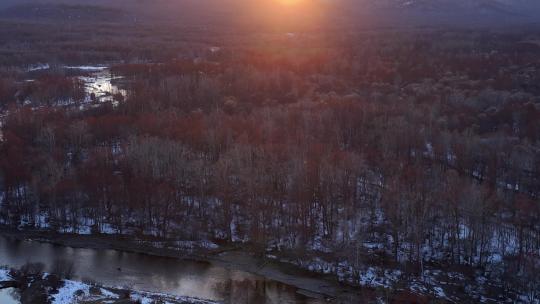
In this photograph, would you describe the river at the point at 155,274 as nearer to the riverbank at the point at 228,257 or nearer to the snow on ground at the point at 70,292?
the riverbank at the point at 228,257

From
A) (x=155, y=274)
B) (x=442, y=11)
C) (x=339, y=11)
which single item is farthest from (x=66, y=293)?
(x=442, y=11)

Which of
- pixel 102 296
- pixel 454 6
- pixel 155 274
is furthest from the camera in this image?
pixel 454 6

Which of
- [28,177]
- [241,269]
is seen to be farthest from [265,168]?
[28,177]

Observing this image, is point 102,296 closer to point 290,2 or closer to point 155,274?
point 155,274

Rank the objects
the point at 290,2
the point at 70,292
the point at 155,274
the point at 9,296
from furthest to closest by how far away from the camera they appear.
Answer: the point at 290,2 → the point at 155,274 → the point at 70,292 → the point at 9,296

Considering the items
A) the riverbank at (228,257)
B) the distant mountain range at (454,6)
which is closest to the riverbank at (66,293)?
the riverbank at (228,257)

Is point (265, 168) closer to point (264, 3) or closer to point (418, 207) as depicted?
point (418, 207)

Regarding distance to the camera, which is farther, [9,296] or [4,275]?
[4,275]
